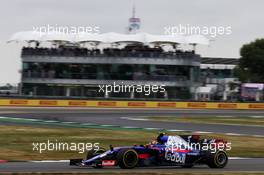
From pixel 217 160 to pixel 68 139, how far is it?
9.52 meters

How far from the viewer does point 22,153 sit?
1898 cm

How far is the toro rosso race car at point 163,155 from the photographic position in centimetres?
1459

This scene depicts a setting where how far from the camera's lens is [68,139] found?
24.2m

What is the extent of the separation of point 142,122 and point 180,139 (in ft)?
66.6

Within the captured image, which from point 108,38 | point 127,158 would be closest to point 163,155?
point 127,158

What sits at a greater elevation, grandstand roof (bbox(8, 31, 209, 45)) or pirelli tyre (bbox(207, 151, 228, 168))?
grandstand roof (bbox(8, 31, 209, 45))

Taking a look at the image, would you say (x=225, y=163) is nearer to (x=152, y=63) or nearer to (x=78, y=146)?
(x=78, y=146)

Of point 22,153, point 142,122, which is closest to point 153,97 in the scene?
point 142,122

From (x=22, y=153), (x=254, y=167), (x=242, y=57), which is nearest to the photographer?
(x=254, y=167)

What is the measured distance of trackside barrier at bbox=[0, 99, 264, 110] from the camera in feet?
164

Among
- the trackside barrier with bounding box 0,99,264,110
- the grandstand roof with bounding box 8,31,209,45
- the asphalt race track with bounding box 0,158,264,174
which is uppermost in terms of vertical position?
the grandstand roof with bounding box 8,31,209,45

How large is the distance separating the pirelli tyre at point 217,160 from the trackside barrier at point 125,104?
35419mm

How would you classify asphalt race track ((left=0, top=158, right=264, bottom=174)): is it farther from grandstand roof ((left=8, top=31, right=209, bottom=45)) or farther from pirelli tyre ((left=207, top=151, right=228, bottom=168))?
grandstand roof ((left=8, top=31, right=209, bottom=45))

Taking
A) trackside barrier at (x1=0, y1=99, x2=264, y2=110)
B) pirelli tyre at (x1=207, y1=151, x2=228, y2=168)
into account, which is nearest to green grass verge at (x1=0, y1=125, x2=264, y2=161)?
pirelli tyre at (x1=207, y1=151, x2=228, y2=168)
